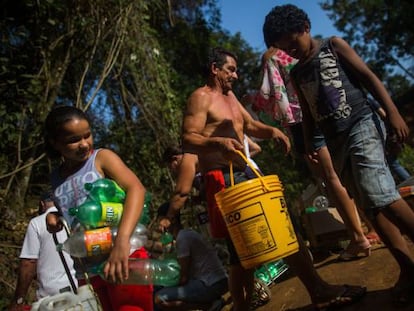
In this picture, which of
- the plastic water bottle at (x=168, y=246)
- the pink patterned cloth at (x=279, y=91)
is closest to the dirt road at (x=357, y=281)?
the plastic water bottle at (x=168, y=246)

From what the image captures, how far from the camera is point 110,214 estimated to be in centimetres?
228

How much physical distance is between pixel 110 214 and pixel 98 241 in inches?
5.7

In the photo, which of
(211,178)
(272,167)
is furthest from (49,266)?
(272,167)

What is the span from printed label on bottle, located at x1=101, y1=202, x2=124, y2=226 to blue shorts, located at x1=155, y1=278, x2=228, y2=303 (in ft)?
7.16

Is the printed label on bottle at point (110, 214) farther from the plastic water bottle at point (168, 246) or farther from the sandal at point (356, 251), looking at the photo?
the sandal at point (356, 251)

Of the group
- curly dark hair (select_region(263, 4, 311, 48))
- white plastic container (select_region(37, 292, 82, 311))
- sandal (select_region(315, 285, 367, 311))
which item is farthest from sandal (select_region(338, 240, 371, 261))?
white plastic container (select_region(37, 292, 82, 311))

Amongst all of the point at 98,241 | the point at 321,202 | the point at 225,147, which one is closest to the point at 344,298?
the point at 225,147

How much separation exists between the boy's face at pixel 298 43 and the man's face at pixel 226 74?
2.24 feet

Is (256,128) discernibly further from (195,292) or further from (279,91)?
(195,292)

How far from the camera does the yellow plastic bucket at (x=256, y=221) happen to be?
2.59 metres

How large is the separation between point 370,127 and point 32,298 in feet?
13.8

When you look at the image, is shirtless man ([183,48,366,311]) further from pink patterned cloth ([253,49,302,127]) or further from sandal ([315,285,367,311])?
pink patterned cloth ([253,49,302,127])

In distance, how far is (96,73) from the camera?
26.9 ft

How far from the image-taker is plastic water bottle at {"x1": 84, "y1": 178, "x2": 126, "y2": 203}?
7.68 feet
